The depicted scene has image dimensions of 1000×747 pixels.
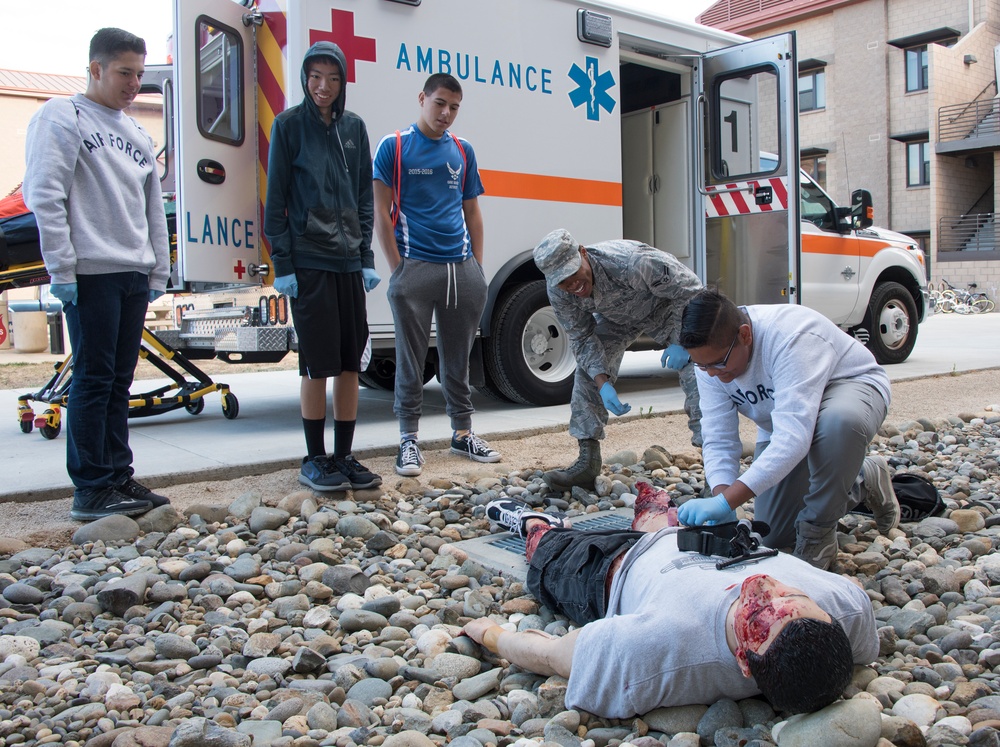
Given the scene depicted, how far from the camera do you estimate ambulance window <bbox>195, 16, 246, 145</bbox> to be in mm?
5074

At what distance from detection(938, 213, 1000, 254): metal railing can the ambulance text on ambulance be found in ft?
81.3

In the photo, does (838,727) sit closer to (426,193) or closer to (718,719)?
(718,719)

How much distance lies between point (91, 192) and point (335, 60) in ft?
3.63

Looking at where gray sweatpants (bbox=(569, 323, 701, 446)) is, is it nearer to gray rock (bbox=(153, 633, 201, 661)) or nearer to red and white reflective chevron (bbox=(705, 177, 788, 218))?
gray rock (bbox=(153, 633, 201, 661))

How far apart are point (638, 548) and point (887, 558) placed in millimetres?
1114

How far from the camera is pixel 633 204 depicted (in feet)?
24.7

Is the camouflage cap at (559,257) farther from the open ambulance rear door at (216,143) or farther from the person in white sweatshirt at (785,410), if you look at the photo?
the open ambulance rear door at (216,143)

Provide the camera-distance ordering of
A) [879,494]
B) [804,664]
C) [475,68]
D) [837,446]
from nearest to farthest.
A: [804,664], [837,446], [879,494], [475,68]

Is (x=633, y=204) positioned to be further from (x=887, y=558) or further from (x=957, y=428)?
(x=887, y=558)

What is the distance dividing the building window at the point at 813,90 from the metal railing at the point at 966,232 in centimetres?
534

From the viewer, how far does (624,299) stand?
12.3ft

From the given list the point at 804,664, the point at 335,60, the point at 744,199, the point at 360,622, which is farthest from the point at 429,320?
the point at 744,199

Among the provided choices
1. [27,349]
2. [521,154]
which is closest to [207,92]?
[521,154]

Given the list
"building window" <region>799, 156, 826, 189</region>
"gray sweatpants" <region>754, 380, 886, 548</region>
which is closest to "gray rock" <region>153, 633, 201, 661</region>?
"gray sweatpants" <region>754, 380, 886, 548</region>
